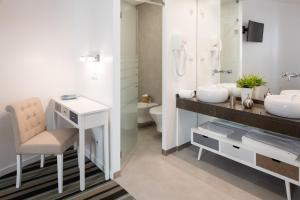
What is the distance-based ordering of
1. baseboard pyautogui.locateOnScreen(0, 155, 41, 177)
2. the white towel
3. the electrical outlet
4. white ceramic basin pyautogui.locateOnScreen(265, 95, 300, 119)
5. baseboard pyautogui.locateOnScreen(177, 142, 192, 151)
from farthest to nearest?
1. baseboard pyautogui.locateOnScreen(177, 142, 192, 151)
2. the white towel
3. the electrical outlet
4. baseboard pyautogui.locateOnScreen(0, 155, 41, 177)
5. white ceramic basin pyautogui.locateOnScreen(265, 95, 300, 119)

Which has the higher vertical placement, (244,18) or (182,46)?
(244,18)

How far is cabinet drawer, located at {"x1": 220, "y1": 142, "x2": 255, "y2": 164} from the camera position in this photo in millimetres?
2258

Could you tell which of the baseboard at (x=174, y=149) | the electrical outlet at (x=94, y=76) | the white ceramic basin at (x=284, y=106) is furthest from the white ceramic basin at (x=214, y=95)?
the electrical outlet at (x=94, y=76)

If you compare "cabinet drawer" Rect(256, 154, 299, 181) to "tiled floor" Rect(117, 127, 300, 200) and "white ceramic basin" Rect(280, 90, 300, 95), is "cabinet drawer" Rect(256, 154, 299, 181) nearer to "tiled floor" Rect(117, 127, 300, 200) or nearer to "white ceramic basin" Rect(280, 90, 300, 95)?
"tiled floor" Rect(117, 127, 300, 200)

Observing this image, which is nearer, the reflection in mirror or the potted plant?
the potted plant

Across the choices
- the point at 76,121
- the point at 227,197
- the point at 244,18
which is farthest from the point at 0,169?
the point at 244,18

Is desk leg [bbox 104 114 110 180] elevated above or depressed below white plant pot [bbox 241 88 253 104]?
below

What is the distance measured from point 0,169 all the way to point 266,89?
311 centimetres

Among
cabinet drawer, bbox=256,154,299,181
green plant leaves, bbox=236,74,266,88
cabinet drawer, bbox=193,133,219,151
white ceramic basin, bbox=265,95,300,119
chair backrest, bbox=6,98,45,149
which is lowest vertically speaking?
cabinet drawer, bbox=256,154,299,181

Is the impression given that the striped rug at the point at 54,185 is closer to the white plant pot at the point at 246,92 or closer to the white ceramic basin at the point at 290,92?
the white plant pot at the point at 246,92

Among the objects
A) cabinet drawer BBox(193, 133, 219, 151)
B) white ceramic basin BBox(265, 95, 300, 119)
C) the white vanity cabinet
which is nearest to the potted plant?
white ceramic basin BBox(265, 95, 300, 119)

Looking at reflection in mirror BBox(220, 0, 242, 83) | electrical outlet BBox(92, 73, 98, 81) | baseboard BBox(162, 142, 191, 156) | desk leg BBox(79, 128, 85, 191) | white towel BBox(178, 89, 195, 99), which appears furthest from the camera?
baseboard BBox(162, 142, 191, 156)

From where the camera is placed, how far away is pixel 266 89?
2.50 metres

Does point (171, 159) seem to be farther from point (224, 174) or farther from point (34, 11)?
point (34, 11)
